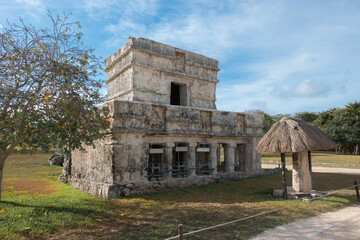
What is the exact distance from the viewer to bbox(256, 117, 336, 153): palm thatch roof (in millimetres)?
7855

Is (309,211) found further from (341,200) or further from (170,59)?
(170,59)

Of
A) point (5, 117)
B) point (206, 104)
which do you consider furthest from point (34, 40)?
point (206, 104)

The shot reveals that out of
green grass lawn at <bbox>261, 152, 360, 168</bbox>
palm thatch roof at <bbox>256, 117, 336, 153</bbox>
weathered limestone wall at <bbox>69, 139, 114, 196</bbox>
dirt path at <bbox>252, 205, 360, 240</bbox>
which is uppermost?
palm thatch roof at <bbox>256, 117, 336, 153</bbox>

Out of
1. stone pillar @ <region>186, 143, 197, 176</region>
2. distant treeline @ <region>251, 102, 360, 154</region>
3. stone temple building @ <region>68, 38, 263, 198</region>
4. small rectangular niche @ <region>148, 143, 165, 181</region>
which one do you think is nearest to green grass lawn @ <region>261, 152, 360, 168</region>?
distant treeline @ <region>251, 102, 360, 154</region>

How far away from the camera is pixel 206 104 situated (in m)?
14.9

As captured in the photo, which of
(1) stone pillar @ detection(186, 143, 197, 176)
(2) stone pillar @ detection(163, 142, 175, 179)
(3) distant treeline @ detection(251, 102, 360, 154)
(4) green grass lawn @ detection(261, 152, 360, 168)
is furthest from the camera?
(3) distant treeline @ detection(251, 102, 360, 154)

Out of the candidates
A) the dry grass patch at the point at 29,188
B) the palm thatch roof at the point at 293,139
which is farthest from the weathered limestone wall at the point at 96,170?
the palm thatch roof at the point at 293,139

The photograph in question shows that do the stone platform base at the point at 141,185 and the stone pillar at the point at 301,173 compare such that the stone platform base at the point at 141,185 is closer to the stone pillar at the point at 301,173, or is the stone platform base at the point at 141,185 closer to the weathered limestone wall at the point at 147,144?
the weathered limestone wall at the point at 147,144

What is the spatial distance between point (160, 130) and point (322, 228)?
6.40m

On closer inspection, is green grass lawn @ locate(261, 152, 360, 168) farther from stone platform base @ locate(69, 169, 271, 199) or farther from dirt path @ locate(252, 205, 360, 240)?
dirt path @ locate(252, 205, 360, 240)

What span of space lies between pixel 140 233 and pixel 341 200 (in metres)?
6.62

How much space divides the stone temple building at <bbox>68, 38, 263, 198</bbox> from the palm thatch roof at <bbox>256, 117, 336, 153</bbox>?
3528 mm

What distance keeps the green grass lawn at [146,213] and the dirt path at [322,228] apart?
10.9 inches

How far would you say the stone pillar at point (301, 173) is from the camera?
847 centimetres
